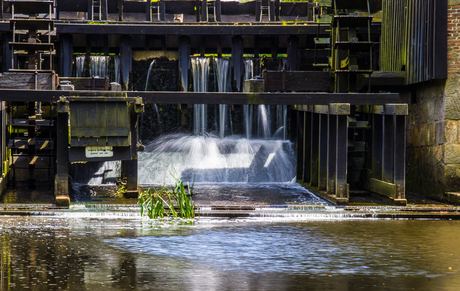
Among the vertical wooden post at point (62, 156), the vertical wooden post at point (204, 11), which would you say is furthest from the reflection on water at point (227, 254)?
the vertical wooden post at point (204, 11)

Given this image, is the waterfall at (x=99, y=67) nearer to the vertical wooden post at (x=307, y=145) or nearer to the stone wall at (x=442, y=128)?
the vertical wooden post at (x=307, y=145)

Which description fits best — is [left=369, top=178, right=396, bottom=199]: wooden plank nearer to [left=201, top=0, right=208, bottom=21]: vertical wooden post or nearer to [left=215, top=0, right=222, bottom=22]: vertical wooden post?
[left=201, top=0, right=208, bottom=21]: vertical wooden post

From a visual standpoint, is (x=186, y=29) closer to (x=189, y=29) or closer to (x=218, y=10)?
(x=189, y=29)

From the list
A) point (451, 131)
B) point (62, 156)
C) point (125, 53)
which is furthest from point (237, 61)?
point (62, 156)

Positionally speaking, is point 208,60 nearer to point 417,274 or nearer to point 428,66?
point 428,66

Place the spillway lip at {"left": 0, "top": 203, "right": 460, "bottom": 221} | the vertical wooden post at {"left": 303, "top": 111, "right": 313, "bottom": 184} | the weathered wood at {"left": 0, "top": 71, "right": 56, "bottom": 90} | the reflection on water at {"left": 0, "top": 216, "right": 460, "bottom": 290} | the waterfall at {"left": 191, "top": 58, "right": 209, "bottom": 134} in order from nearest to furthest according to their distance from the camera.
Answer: the reflection on water at {"left": 0, "top": 216, "right": 460, "bottom": 290} → the spillway lip at {"left": 0, "top": 203, "right": 460, "bottom": 221} → the weathered wood at {"left": 0, "top": 71, "right": 56, "bottom": 90} → the vertical wooden post at {"left": 303, "top": 111, "right": 313, "bottom": 184} → the waterfall at {"left": 191, "top": 58, "right": 209, "bottom": 134}

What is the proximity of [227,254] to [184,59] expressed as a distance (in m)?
13.2

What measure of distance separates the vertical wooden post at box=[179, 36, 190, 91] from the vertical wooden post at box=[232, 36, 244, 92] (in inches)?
58.5

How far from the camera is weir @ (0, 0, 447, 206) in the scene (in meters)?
13.4

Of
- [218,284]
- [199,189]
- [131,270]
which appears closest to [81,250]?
[131,270]

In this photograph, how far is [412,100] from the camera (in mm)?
16109

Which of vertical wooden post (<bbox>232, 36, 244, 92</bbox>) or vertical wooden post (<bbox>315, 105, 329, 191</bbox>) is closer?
vertical wooden post (<bbox>315, 105, 329, 191</bbox>)

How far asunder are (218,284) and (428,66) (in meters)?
9.30

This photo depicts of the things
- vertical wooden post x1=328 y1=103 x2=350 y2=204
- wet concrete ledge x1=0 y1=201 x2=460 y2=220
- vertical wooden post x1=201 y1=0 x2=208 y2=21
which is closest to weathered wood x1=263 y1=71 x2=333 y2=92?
vertical wooden post x1=328 y1=103 x2=350 y2=204
